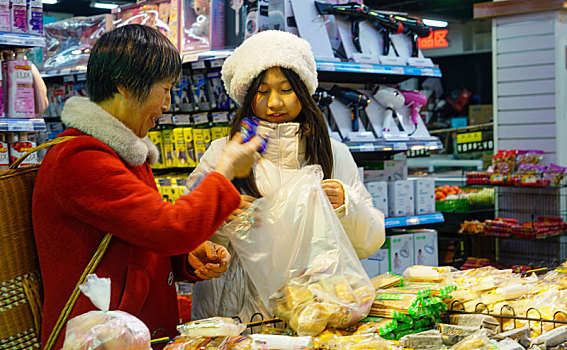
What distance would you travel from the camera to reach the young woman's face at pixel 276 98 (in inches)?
99.2

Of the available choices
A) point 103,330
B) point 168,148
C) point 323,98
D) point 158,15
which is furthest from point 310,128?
point 158,15

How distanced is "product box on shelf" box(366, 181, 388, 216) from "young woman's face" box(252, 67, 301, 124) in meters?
2.19

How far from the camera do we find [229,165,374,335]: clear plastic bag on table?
1.94 m

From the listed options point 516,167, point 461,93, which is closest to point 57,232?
point 516,167

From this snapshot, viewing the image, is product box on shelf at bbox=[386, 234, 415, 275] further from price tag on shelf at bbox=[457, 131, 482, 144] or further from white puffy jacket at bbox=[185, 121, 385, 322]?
price tag on shelf at bbox=[457, 131, 482, 144]

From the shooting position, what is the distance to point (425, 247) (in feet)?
16.0

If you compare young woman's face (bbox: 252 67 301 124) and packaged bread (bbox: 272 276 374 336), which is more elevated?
young woman's face (bbox: 252 67 301 124)

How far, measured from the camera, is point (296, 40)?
2.64 metres

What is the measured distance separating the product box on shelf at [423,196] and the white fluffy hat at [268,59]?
8.04 ft

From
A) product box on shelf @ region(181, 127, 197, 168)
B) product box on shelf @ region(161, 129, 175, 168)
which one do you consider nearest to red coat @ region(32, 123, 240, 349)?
product box on shelf @ region(181, 127, 197, 168)

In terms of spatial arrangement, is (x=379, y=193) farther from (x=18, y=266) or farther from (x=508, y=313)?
(x=18, y=266)

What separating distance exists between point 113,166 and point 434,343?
92 cm

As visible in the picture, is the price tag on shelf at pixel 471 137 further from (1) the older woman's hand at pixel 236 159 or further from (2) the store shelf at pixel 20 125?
(1) the older woman's hand at pixel 236 159

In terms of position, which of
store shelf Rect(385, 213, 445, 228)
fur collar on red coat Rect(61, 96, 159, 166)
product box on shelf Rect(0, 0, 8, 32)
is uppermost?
product box on shelf Rect(0, 0, 8, 32)
